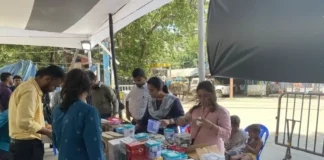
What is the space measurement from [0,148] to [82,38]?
3.61 metres

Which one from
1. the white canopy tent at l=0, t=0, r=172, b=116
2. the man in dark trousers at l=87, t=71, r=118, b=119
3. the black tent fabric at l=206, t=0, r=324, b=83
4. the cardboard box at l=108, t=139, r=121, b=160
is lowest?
the cardboard box at l=108, t=139, r=121, b=160

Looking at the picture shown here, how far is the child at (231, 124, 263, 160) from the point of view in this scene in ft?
8.82

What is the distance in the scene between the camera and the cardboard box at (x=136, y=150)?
1.71 meters

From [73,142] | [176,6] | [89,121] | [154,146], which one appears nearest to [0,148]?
[73,142]

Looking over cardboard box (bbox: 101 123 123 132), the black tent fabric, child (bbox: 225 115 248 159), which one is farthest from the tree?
the black tent fabric

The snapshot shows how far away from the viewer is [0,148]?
227cm

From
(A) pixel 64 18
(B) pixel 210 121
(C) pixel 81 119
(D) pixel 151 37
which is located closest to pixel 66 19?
(A) pixel 64 18

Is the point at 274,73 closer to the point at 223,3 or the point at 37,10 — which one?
the point at 223,3

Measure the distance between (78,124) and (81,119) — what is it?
0.04m

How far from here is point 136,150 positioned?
1.72 m

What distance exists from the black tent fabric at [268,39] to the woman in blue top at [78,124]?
0.84 meters

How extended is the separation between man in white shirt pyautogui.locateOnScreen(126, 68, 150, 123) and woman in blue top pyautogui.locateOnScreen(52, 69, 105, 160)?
5.72 feet

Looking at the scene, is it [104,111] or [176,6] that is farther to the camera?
[176,6]

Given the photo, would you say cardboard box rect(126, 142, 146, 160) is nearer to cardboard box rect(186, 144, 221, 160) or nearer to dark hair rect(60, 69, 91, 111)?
cardboard box rect(186, 144, 221, 160)
